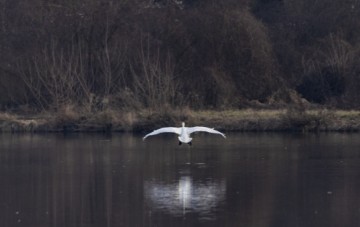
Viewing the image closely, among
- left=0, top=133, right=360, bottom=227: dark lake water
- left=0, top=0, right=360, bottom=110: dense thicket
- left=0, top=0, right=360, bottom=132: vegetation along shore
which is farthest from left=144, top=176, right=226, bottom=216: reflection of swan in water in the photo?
left=0, top=0, right=360, bottom=110: dense thicket

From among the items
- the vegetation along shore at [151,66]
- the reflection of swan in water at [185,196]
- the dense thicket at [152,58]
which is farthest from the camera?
the dense thicket at [152,58]

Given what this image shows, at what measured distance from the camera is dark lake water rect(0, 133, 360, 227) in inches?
706

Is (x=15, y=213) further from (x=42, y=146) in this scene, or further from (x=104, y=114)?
(x=104, y=114)

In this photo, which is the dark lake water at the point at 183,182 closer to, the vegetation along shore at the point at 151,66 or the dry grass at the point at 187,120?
the dry grass at the point at 187,120

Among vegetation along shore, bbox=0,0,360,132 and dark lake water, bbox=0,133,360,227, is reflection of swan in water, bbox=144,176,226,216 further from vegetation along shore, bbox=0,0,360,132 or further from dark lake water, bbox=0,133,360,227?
vegetation along shore, bbox=0,0,360,132

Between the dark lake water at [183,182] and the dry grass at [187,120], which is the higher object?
the dry grass at [187,120]

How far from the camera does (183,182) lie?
22234 millimetres

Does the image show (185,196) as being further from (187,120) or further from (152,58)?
(152,58)

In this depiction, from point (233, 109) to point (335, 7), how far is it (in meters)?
9.99

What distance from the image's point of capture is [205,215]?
1792 cm

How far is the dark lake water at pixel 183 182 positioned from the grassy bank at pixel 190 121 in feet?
5.86

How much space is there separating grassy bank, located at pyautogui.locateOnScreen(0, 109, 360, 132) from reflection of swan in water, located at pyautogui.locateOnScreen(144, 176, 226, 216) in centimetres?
1293

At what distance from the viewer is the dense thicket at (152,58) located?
131 feet

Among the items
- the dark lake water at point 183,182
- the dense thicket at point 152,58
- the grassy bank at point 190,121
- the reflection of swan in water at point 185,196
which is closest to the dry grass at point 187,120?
the grassy bank at point 190,121
